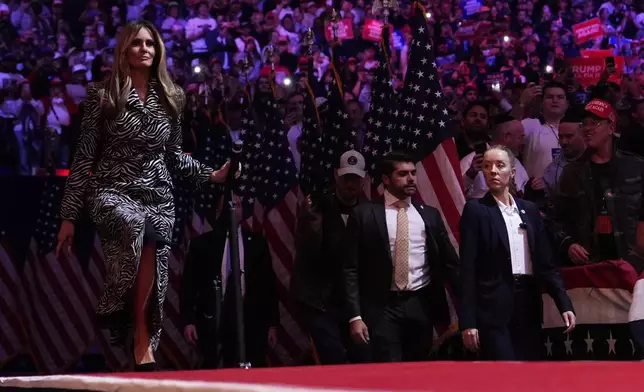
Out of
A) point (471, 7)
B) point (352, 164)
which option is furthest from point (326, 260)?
point (471, 7)

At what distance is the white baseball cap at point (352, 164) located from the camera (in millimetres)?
7734

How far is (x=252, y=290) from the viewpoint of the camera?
29.1ft

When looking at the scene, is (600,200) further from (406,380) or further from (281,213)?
(406,380)

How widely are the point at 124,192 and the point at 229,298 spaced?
360 centimetres

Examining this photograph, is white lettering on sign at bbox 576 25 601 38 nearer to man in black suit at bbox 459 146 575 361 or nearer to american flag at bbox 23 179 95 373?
american flag at bbox 23 179 95 373

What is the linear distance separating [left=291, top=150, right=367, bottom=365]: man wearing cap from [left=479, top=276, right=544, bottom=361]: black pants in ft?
5.08

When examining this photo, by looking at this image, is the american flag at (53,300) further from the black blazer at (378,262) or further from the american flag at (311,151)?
the black blazer at (378,262)

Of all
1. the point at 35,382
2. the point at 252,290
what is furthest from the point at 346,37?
the point at 35,382

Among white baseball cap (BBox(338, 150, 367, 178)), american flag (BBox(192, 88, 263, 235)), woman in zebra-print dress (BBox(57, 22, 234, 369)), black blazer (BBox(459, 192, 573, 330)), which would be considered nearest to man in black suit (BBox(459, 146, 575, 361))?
black blazer (BBox(459, 192, 573, 330))

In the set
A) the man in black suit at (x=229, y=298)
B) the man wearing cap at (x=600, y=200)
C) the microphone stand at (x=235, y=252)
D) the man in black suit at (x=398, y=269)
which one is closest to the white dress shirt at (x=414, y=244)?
the man in black suit at (x=398, y=269)

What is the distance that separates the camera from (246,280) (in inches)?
351

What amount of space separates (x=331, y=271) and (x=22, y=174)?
6.67 m

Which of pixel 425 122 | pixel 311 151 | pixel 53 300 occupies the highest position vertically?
pixel 425 122

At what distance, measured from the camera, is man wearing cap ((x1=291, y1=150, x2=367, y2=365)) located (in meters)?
7.69
